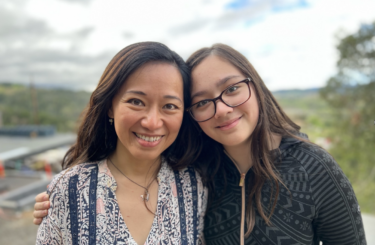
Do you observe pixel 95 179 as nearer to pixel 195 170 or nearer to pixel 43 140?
pixel 195 170

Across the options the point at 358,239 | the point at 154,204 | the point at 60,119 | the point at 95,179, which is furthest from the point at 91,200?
the point at 60,119

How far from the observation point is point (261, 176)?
155 cm

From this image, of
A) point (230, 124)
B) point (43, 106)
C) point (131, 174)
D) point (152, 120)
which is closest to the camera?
point (152, 120)

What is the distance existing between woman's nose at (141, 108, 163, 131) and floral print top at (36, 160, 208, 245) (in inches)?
15.8

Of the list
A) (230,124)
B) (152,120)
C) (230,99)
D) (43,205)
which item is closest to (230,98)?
Result: (230,99)

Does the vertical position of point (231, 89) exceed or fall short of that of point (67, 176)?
it exceeds it

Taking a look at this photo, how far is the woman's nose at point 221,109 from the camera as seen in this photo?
4.82 feet

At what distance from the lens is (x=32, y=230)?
7883 mm

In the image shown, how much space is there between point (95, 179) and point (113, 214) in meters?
0.23

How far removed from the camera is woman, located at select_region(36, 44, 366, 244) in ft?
4.79

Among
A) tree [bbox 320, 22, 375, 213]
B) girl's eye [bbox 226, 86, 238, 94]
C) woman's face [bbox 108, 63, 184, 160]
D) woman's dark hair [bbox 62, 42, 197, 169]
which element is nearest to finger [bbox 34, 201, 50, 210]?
woman's dark hair [bbox 62, 42, 197, 169]

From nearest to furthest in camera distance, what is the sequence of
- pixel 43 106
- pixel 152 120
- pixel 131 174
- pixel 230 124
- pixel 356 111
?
pixel 152 120 → pixel 230 124 → pixel 131 174 → pixel 356 111 → pixel 43 106

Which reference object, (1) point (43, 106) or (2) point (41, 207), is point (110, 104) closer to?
(2) point (41, 207)

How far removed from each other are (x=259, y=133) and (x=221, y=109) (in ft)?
1.01
